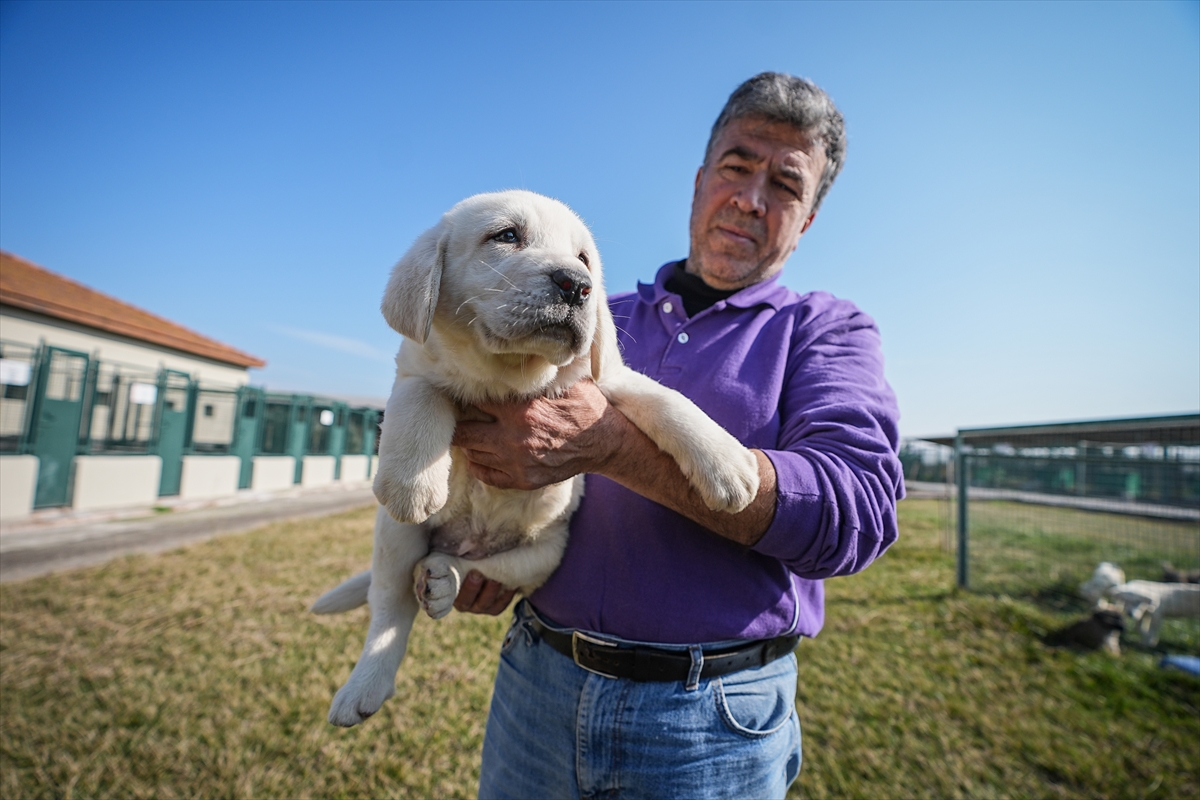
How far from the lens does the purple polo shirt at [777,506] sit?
1.51 meters

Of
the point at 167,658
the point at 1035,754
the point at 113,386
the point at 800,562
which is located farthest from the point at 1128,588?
the point at 113,386

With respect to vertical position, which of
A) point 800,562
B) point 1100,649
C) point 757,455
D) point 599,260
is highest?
point 599,260

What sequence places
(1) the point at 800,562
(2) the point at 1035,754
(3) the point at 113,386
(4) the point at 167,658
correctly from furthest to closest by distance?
(3) the point at 113,386
(4) the point at 167,658
(2) the point at 1035,754
(1) the point at 800,562

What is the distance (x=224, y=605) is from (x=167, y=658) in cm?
124

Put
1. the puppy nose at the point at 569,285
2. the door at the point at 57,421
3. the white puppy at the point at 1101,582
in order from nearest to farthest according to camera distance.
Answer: the puppy nose at the point at 569,285
the white puppy at the point at 1101,582
the door at the point at 57,421

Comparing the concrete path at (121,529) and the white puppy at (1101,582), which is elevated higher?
the white puppy at (1101,582)

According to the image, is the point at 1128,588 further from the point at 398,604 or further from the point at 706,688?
the point at 398,604

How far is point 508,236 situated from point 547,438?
72 centimetres

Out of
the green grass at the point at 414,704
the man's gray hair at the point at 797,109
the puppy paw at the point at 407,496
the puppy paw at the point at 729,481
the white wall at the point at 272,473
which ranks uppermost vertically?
the man's gray hair at the point at 797,109

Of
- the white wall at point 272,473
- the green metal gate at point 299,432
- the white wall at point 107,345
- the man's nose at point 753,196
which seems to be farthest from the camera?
the green metal gate at point 299,432

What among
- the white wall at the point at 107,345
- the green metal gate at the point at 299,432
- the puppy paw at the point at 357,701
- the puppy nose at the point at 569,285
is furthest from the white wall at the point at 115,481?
the puppy nose at the point at 569,285

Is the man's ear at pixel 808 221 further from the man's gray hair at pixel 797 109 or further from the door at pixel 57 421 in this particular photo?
the door at pixel 57 421

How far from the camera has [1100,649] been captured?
517 cm

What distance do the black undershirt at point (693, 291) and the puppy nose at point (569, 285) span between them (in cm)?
70
